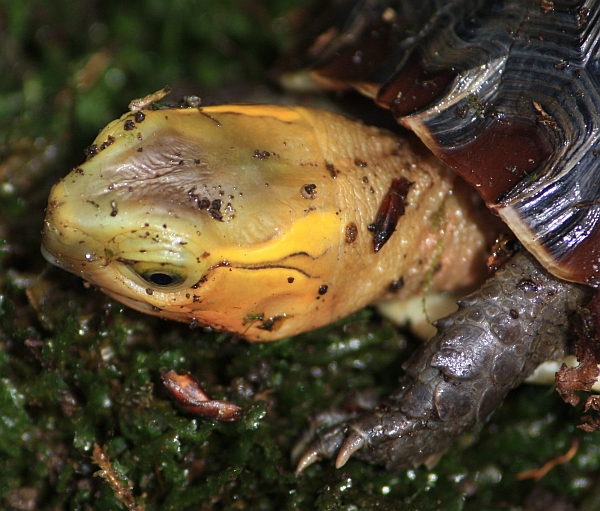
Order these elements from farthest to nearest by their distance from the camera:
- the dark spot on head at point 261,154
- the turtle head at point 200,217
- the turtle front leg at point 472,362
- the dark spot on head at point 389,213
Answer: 1. the dark spot on head at point 389,213
2. the turtle front leg at point 472,362
3. the dark spot on head at point 261,154
4. the turtle head at point 200,217

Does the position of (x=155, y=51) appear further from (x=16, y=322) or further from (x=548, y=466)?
(x=548, y=466)

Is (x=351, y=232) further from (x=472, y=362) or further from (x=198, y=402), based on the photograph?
(x=198, y=402)

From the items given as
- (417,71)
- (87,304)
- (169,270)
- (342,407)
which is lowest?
(87,304)

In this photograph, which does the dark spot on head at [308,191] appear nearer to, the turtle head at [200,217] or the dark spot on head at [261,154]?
the turtle head at [200,217]

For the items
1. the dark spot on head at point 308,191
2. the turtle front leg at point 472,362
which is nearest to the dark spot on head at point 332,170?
the dark spot on head at point 308,191

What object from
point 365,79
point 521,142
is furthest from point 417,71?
point 521,142

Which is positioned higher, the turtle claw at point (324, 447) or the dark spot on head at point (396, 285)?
the dark spot on head at point (396, 285)

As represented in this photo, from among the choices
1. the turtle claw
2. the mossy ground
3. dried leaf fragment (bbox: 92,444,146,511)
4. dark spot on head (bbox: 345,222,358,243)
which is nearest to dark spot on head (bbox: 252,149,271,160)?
dark spot on head (bbox: 345,222,358,243)
